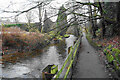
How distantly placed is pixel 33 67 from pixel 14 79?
8.82 ft

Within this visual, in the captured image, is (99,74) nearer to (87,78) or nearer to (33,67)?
(87,78)

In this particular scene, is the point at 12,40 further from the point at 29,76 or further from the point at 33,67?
the point at 29,76

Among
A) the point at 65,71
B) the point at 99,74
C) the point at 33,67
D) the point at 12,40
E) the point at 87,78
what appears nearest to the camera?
the point at 65,71

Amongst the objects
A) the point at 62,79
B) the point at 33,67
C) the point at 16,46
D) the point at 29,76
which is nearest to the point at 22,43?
the point at 16,46

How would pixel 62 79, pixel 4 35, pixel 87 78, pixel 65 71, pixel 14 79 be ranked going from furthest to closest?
pixel 4 35 → pixel 14 79 → pixel 87 78 → pixel 65 71 → pixel 62 79

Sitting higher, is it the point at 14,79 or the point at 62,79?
the point at 62,79

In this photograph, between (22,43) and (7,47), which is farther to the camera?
(22,43)

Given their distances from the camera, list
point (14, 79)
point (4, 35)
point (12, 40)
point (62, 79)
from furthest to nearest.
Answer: point (12, 40) < point (4, 35) < point (14, 79) < point (62, 79)

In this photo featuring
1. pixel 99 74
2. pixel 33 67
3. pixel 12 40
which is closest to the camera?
pixel 99 74

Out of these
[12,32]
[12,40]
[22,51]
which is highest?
[12,32]

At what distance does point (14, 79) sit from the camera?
337 inches

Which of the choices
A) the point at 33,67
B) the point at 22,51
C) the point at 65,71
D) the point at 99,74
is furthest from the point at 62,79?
the point at 22,51

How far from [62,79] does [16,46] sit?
50.1 feet

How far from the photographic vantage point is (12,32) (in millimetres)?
17828
